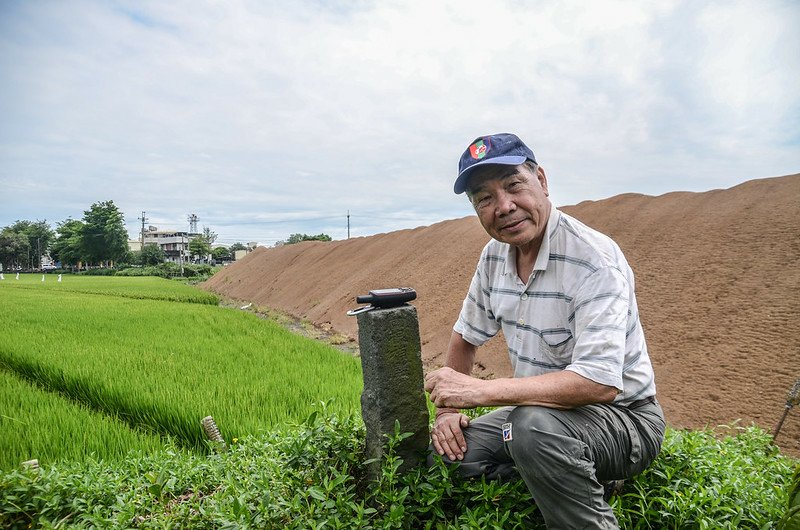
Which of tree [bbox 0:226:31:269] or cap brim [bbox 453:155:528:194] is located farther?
tree [bbox 0:226:31:269]

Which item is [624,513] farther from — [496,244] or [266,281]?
[266,281]

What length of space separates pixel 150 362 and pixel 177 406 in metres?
1.68

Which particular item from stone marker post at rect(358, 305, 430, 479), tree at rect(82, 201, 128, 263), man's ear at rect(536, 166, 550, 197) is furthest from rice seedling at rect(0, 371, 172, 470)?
tree at rect(82, 201, 128, 263)

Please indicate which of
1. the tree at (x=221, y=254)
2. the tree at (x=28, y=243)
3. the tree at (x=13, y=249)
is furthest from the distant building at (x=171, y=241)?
the tree at (x=13, y=249)

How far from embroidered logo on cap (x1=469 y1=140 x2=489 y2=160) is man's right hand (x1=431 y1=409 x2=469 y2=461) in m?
1.02

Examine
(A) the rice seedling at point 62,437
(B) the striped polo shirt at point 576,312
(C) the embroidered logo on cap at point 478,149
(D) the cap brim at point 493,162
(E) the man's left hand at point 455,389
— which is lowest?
(A) the rice seedling at point 62,437

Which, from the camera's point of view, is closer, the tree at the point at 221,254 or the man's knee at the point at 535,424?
the man's knee at the point at 535,424

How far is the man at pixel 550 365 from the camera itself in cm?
142

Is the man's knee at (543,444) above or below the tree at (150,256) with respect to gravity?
below

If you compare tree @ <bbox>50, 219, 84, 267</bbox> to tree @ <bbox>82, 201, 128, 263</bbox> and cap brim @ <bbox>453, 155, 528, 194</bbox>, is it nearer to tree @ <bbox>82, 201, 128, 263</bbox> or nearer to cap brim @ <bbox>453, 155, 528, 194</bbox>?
tree @ <bbox>82, 201, 128, 263</bbox>

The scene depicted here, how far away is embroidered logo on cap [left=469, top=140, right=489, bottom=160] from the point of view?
5.46ft

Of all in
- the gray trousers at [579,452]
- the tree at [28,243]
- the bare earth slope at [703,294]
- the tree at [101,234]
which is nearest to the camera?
the gray trousers at [579,452]

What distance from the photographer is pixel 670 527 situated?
5.42 feet

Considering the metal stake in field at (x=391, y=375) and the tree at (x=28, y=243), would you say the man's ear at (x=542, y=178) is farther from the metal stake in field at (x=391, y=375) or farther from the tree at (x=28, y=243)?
the tree at (x=28, y=243)
